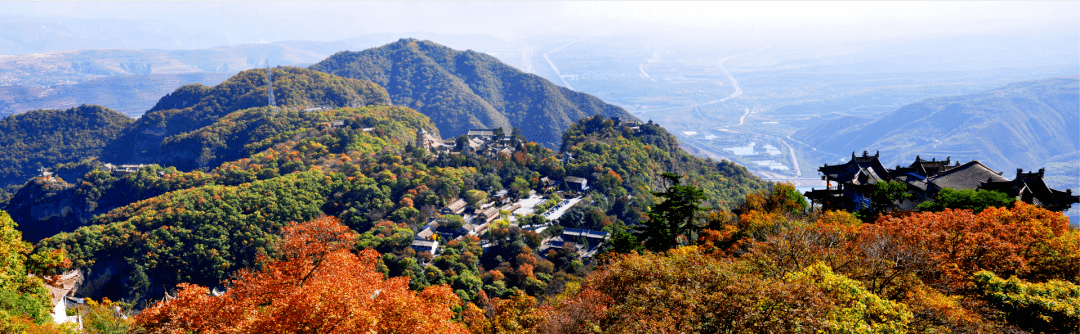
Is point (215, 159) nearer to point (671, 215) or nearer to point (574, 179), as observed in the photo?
point (574, 179)

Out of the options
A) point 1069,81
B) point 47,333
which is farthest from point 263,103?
point 1069,81

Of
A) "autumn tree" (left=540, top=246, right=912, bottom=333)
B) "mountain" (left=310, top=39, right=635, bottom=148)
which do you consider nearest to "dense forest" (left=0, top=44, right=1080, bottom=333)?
"autumn tree" (left=540, top=246, right=912, bottom=333)

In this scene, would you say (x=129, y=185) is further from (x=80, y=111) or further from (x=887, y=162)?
(x=887, y=162)

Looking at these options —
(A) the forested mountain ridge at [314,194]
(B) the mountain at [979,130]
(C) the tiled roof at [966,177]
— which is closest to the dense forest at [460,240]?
(A) the forested mountain ridge at [314,194]

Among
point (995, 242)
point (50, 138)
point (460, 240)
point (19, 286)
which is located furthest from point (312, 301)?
point (50, 138)

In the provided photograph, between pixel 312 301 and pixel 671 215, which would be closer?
pixel 312 301

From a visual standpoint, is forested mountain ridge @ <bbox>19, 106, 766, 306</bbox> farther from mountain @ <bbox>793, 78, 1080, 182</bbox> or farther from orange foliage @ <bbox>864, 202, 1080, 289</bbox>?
mountain @ <bbox>793, 78, 1080, 182</bbox>

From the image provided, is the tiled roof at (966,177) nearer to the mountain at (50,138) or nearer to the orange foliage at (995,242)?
the orange foliage at (995,242)
